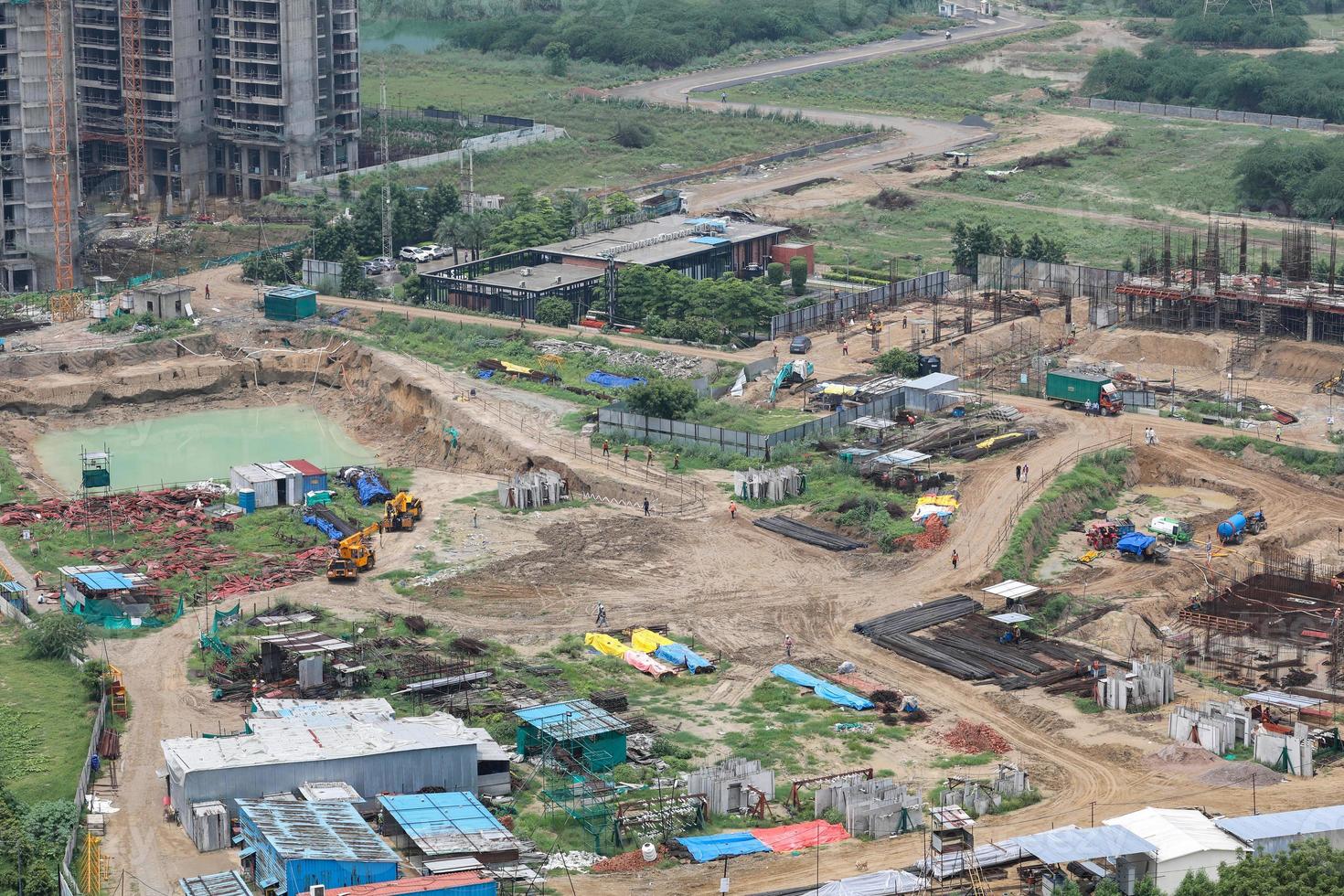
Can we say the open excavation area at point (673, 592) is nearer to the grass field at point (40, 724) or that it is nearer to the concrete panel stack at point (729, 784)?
the concrete panel stack at point (729, 784)

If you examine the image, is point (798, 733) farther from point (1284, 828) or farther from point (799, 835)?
point (1284, 828)

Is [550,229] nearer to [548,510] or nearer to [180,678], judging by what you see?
[548,510]

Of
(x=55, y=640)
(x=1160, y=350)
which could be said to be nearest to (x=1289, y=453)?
(x=1160, y=350)

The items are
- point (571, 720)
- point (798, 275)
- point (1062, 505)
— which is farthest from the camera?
point (798, 275)

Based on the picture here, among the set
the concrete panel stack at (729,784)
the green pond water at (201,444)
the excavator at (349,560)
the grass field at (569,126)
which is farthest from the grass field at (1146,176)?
the concrete panel stack at (729,784)

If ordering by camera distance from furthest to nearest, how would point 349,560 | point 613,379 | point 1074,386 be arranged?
point 613,379 → point 1074,386 → point 349,560

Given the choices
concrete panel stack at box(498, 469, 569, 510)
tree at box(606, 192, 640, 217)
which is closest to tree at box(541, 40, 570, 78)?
tree at box(606, 192, 640, 217)
